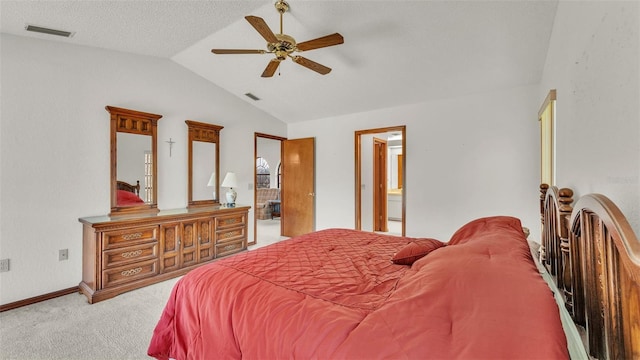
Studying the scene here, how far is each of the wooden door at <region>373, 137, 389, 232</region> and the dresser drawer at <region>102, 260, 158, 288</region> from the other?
156 inches

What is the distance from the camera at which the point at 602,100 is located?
1.12 metres

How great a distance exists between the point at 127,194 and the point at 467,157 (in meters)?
4.32

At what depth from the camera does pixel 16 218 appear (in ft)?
8.77

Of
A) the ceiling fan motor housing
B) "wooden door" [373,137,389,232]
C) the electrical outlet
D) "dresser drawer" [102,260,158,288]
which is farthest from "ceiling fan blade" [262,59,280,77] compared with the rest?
"wooden door" [373,137,389,232]

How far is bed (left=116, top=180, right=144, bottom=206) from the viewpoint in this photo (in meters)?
3.33

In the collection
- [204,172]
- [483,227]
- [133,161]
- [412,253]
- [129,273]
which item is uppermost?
[133,161]

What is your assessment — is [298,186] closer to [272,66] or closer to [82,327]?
[272,66]

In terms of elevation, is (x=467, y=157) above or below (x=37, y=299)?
above

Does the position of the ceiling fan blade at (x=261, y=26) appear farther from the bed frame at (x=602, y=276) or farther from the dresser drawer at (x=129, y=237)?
the dresser drawer at (x=129, y=237)

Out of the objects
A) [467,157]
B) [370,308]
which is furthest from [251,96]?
[370,308]

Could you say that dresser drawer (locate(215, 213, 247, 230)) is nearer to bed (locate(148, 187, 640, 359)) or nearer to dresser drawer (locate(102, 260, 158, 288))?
dresser drawer (locate(102, 260, 158, 288))

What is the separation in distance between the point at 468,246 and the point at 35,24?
3825mm

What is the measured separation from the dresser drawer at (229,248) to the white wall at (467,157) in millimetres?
2516

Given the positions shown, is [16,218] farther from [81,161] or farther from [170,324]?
[170,324]
